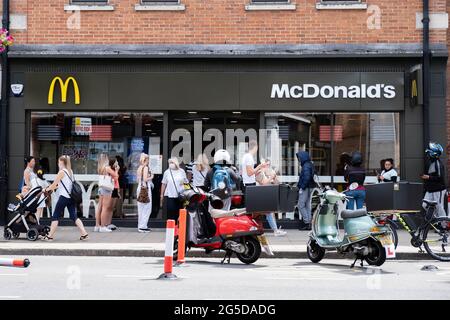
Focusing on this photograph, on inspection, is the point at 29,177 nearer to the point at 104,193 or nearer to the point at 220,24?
the point at 104,193

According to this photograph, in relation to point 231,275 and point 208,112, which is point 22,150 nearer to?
point 208,112

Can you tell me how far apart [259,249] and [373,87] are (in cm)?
697

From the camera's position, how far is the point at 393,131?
1722cm

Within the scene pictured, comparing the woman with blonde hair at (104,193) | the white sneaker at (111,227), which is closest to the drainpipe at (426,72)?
the woman with blonde hair at (104,193)

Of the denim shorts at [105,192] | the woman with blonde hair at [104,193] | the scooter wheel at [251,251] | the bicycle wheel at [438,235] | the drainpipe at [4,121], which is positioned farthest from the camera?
the drainpipe at [4,121]

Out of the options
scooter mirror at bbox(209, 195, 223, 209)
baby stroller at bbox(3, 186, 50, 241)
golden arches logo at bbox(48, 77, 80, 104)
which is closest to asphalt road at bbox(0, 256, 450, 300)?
scooter mirror at bbox(209, 195, 223, 209)

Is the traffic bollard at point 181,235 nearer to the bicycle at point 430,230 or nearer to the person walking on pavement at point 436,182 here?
the bicycle at point 430,230

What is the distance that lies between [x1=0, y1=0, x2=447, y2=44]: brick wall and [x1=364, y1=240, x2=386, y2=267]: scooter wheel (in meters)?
7.52

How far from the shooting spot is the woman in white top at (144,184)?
16.2m

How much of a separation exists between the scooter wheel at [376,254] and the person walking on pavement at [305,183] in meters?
5.43

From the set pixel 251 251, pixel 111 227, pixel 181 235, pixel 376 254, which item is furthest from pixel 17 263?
pixel 111 227

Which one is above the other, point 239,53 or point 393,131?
point 239,53
